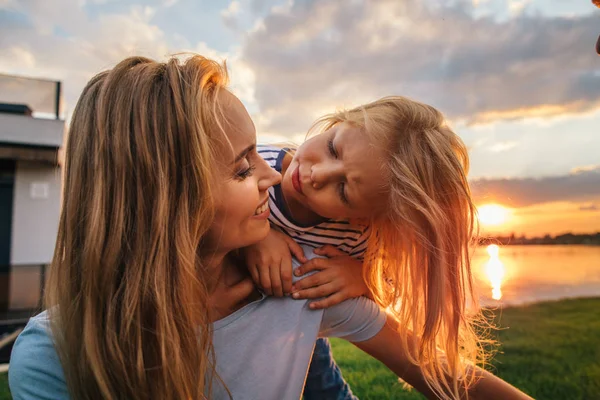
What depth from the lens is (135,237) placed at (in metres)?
1.38

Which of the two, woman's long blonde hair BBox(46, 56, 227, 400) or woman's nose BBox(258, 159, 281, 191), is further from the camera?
woman's nose BBox(258, 159, 281, 191)

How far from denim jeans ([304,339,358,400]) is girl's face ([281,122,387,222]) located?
35.4 inches

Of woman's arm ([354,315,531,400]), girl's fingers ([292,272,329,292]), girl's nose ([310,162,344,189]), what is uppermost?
girl's nose ([310,162,344,189])

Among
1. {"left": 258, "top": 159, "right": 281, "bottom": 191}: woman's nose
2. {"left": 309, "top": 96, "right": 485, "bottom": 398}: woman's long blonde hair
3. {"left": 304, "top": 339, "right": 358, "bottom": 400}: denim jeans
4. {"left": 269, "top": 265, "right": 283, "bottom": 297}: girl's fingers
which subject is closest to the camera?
{"left": 258, "top": 159, "right": 281, "bottom": 191}: woman's nose

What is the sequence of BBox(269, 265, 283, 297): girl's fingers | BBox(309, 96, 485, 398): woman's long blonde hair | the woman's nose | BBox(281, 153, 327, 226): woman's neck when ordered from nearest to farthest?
the woman's nose < BBox(269, 265, 283, 297): girl's fingers < BBox(309, 96, 485, 398): woman's long blonde hair < BBox(281, 153, 327, 226): woman's neck

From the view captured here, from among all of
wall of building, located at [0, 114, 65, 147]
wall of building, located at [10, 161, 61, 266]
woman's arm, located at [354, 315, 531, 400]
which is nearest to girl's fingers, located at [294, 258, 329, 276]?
woman's arm, located at [354, 315, 531, 400]

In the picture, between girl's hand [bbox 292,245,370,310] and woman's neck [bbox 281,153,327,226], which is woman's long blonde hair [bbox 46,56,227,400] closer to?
girl's hand [bbox 292,245,370,310]

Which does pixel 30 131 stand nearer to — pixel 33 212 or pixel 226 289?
pixel 33 212

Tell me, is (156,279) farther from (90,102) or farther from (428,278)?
(428,278)

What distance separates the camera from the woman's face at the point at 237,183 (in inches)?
58.4

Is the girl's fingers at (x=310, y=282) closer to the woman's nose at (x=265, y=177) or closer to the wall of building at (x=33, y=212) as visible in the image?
the woman's nose at (x=265, y=177)

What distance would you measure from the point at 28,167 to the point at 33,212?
3.30 ft

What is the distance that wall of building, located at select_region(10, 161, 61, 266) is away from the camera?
10.3m

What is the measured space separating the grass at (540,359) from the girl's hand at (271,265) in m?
1.15
